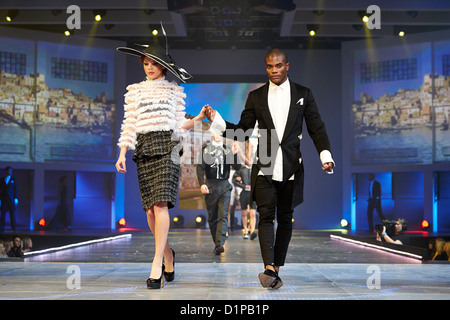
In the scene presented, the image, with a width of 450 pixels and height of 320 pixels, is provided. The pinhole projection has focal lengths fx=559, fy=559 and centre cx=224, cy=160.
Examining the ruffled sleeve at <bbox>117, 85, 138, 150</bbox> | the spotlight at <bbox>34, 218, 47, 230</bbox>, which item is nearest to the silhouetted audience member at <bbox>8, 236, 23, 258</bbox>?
the ruffled sleeve at <bbox>117, 85, 138, 150</bbox>

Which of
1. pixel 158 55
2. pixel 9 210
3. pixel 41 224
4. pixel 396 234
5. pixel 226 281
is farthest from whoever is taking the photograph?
pixel 41 224

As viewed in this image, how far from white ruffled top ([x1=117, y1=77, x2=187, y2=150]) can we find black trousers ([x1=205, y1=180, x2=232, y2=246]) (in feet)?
9.65

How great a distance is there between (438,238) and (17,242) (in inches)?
244

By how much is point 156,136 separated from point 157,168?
8.8 inches

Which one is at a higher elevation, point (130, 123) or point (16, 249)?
point (130, 123)

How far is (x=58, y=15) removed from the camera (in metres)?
12.2

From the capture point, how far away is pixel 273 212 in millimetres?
3807

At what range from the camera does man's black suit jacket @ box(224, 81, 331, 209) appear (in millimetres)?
3811

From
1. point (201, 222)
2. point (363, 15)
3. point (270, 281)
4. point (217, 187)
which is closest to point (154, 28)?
point (363, 15)

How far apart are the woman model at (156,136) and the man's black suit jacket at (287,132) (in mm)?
375

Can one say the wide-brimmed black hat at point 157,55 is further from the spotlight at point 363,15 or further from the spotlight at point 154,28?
the spotlight at point 154,28

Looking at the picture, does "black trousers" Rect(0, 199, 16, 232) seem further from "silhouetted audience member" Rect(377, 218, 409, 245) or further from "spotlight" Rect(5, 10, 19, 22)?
"silhouetted audience member" Rect(377, 218, 409, 245)

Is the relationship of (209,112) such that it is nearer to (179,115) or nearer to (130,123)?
(179,115)
